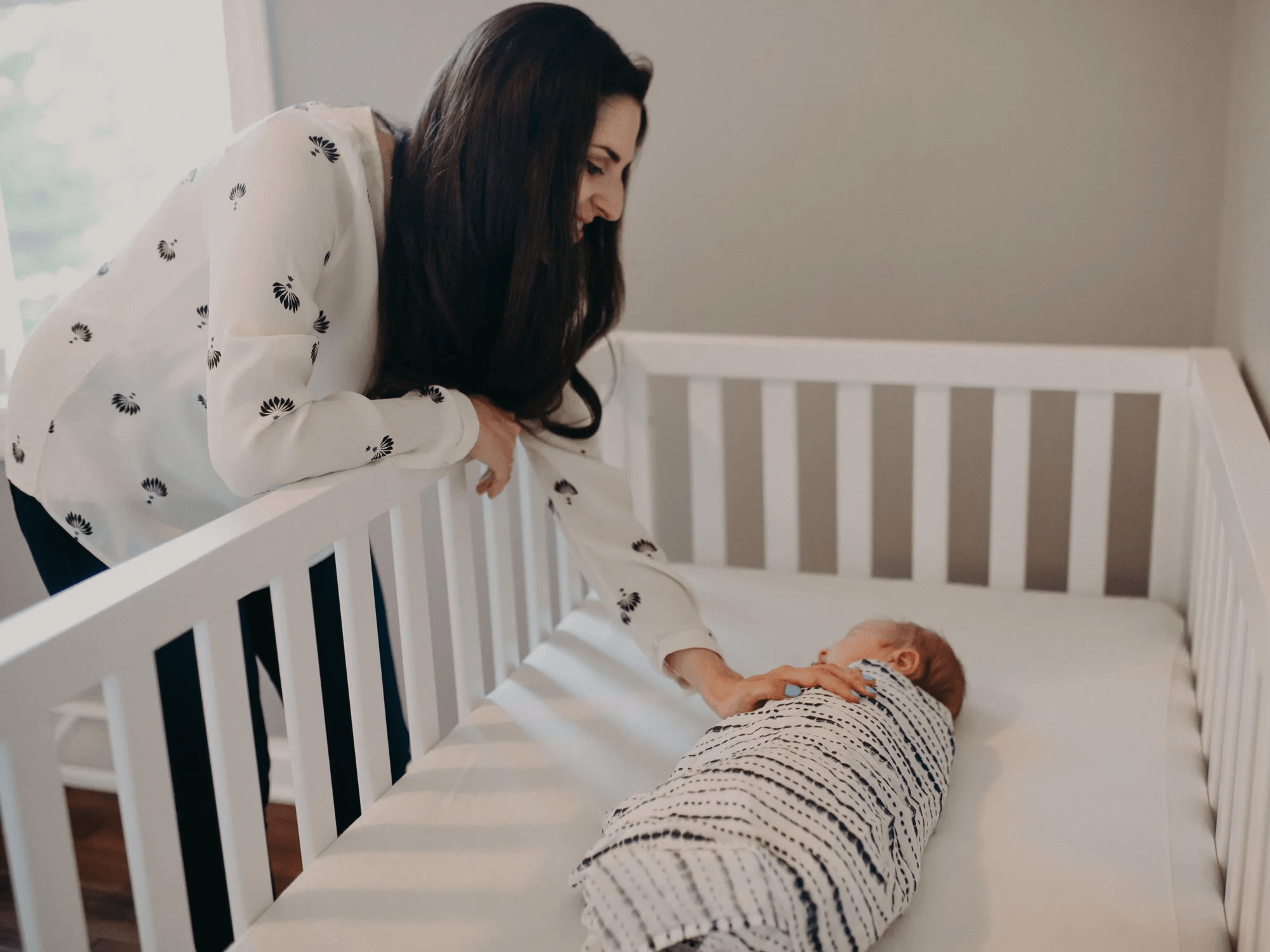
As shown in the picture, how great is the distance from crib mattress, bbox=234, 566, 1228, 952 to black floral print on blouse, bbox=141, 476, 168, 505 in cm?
35

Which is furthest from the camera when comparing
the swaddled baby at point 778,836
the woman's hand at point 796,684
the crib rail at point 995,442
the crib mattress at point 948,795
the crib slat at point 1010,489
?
the crib slat at point 1010,489

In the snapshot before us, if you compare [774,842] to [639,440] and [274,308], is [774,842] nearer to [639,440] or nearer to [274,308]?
[274,308]

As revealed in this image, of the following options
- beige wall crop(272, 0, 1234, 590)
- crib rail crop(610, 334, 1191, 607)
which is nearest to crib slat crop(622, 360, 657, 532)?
crib rail crop(610, 334, 1191, 607)

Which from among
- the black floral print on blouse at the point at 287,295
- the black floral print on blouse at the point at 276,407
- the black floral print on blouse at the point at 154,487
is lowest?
the black floral print on blouse at the point at 154,487

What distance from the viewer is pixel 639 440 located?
159 cm

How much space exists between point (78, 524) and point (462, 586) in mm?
371

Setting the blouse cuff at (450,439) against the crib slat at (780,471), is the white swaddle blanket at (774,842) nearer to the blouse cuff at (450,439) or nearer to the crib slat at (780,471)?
the blouse cuff at (450,439)

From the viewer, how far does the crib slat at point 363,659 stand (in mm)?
1002

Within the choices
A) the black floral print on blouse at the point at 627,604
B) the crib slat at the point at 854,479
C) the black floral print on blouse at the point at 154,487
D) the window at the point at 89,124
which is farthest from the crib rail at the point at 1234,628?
the window at the point at 89,124

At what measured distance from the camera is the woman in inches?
35.5

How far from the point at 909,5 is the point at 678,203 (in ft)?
1.37

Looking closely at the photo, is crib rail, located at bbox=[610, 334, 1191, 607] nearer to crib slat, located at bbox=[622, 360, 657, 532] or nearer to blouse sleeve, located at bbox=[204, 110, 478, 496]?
crib slat, located at bbox=[622, 360, 657, 532]

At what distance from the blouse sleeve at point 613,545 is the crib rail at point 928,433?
1.05 ft

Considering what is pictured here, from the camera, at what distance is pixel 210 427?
2.99 ft
